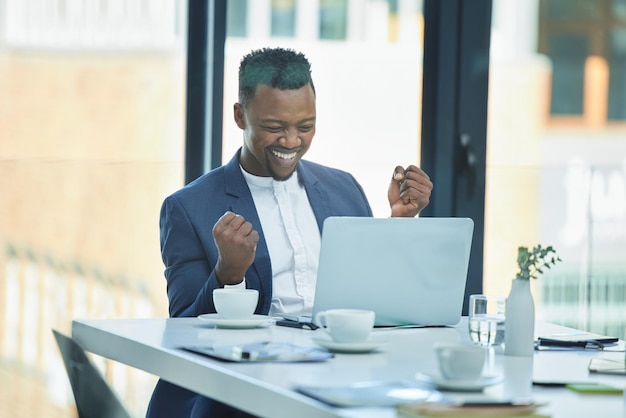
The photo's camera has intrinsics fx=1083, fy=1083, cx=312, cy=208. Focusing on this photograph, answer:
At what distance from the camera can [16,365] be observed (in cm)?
338

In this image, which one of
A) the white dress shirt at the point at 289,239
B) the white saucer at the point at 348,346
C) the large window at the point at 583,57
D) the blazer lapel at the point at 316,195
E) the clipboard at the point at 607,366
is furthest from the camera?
the large window at the point at 583,57

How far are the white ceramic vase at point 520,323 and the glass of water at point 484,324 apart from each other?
0.10m

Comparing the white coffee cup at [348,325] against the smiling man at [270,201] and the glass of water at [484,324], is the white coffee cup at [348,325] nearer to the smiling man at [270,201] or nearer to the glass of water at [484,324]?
the glass of water at [484,324]

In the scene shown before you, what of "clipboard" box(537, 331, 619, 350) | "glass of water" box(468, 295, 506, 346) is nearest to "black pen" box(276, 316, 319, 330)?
"glass of water" box(468, 295, 506, 346)

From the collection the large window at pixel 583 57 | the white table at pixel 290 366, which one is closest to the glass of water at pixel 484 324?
the white table at pixel 290 366

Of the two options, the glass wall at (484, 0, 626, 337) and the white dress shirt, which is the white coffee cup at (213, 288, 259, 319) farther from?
the glass wall at (484, 0, 626, 337)

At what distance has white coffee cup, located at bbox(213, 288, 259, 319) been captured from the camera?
2.14 m

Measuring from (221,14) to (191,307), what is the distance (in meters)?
1.35

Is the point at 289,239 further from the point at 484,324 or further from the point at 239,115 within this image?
the point at 484,324

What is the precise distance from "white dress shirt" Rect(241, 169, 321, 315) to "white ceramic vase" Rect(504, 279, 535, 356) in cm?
71

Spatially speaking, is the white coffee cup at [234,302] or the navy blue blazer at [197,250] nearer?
the white coffee cup at [234,302]

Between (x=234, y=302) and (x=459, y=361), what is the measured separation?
71cm

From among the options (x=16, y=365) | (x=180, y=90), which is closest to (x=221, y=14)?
(x=180, y=90)

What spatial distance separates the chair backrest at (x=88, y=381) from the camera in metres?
3.19
